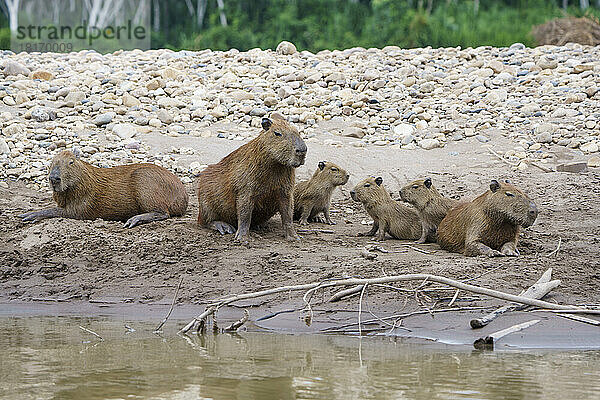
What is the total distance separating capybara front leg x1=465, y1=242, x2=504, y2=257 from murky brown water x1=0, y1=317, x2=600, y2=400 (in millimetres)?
1869

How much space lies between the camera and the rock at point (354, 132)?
10727 mm

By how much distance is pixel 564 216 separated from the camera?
7855 millimetres

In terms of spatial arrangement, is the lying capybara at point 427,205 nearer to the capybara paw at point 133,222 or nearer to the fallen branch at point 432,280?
the capybara paw at point 133,222

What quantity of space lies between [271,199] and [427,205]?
1401 mm

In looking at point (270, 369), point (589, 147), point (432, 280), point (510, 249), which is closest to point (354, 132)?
point (589, 147)

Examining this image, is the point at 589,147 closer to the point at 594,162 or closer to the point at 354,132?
the point at 594,162

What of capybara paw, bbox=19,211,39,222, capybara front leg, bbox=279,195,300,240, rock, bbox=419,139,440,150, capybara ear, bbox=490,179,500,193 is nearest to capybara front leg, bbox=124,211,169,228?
capybara paw, bbox=19,211,39,222

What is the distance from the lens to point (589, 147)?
9.83m

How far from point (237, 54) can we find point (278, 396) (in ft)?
36.3

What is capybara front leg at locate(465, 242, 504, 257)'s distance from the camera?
6.50 meters

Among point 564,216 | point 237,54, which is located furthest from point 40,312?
point 237,54

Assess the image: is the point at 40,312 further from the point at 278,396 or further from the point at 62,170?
the point at 278,396

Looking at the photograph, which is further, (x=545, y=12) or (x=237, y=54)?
(x=545, y=12)

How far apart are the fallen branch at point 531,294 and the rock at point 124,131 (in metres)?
6.13
